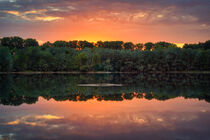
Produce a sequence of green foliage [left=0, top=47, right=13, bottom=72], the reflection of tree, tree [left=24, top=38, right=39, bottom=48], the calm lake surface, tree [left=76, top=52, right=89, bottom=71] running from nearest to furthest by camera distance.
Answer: the calm lake surface, the reflection of tree, green foliage [left=0, top=47, right=13, bottom=72], tree [left=76, top=52, right=89, bottom=71], tree [left=24, top=38, right=39, bottom=48]

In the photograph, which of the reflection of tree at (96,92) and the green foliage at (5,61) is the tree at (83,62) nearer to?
the green foliage at (5,61)

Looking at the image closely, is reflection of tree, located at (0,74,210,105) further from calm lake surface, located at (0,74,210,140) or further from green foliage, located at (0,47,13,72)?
green foliage, located at (0,47,13,72)

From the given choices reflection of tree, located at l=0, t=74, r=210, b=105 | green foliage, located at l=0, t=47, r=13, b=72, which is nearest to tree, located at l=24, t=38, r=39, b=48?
green foliage, located at l=0, t=47, r=13, b=72

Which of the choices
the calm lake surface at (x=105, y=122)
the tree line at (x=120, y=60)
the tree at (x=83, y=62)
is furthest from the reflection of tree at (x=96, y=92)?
the tree at (x=83, y=62)

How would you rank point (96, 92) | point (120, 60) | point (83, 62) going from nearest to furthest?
point (96, 92) → point (83, 62) → point (120, 60)

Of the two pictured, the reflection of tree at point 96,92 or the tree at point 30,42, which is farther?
the tree at point 30,42

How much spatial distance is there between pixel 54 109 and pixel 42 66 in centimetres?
6854

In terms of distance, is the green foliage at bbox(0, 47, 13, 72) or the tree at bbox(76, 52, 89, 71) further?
the tree at bbox(76, 52, 89, 71)

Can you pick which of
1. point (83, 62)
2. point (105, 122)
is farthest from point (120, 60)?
point (105, 122)

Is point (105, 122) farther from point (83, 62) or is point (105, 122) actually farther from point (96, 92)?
point (83, 62)

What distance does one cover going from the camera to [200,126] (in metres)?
12.2

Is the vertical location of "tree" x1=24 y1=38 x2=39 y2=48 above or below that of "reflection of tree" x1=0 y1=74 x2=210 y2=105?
above

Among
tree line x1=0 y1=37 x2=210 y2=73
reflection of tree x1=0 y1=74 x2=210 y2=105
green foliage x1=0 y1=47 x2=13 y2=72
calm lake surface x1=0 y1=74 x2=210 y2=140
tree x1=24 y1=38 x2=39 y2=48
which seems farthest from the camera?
tree x1=24 y1=38 x2=39 y2=48

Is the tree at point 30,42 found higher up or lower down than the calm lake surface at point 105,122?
higher up
